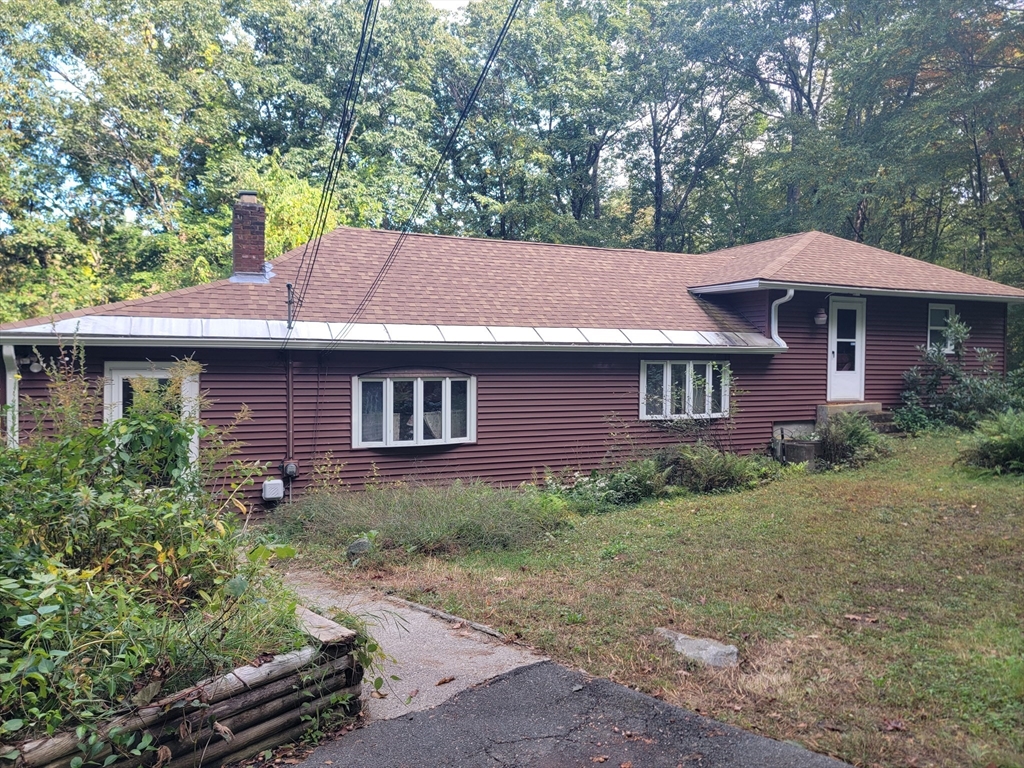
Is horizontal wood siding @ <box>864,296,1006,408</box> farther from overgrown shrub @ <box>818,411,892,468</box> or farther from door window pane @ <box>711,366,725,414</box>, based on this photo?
door window pane @ <box>711,366,725,414</box>

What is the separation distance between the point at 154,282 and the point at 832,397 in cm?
1939

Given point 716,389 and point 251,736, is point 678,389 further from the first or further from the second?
point 251,736

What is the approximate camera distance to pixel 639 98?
90.5 feet

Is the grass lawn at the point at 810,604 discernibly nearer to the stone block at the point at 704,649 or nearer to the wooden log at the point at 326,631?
the stone block at the point at 704,649

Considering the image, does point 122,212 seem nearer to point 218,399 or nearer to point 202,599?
point 218,399

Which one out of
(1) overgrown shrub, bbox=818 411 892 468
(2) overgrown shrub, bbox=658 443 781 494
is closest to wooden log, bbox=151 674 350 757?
(2) overgrown shrub, bbox=658 443 781 494

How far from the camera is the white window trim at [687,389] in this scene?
13.2 meters

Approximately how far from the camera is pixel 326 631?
13.5 ft

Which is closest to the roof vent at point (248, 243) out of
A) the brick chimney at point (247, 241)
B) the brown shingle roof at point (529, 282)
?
the brick chimney at point (247, 241)

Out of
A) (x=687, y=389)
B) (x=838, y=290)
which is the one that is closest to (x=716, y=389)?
(x=687, y=389)

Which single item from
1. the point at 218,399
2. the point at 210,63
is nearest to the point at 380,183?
the point at 210,63

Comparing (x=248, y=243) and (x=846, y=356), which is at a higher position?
(x=248, y=243)

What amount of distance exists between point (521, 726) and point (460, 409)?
8031 millimetres

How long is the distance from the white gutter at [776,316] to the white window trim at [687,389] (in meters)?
1.33
